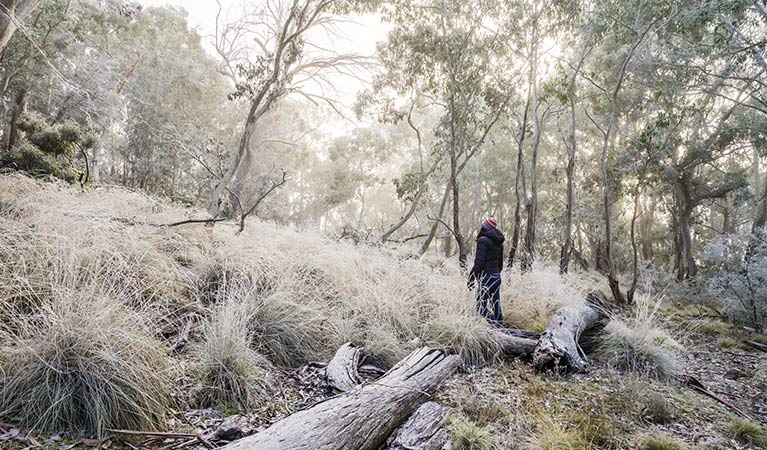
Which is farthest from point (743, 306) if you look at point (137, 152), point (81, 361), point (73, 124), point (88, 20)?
point (88, 20)

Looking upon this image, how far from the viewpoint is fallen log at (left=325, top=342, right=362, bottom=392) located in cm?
327

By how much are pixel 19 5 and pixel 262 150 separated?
16099 millimetres

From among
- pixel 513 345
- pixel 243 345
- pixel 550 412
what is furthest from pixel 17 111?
pixel 550 412

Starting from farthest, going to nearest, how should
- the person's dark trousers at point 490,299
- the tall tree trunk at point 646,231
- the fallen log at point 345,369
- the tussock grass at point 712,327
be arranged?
the tall tree trunk at point 646,231 < the tussock grass at point 712,327 < the person's dark trousers at point 490,299 < the fallen log at point 345,369

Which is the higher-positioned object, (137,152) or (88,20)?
(88,20)

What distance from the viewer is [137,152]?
16812 mm

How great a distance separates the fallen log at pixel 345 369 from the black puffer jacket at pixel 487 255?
279 cm

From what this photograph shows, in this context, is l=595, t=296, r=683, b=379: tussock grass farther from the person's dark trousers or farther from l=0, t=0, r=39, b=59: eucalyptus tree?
l=0, t=0, r=39, b=59: eucalyptus tree

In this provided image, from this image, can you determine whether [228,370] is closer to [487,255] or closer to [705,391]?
[487,255]

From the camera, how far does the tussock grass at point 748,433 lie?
10.1 ft

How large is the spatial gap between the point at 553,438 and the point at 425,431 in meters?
0.89

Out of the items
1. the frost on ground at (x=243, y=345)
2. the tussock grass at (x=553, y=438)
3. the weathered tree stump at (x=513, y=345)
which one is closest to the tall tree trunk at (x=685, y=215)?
the frost on ground at (x=243, y=345)

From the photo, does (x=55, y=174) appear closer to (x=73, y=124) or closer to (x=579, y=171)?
(x=73, y=124)

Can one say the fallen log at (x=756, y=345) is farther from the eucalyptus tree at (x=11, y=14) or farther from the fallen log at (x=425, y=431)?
the eucalyptus tree at (x=11, y=14)
